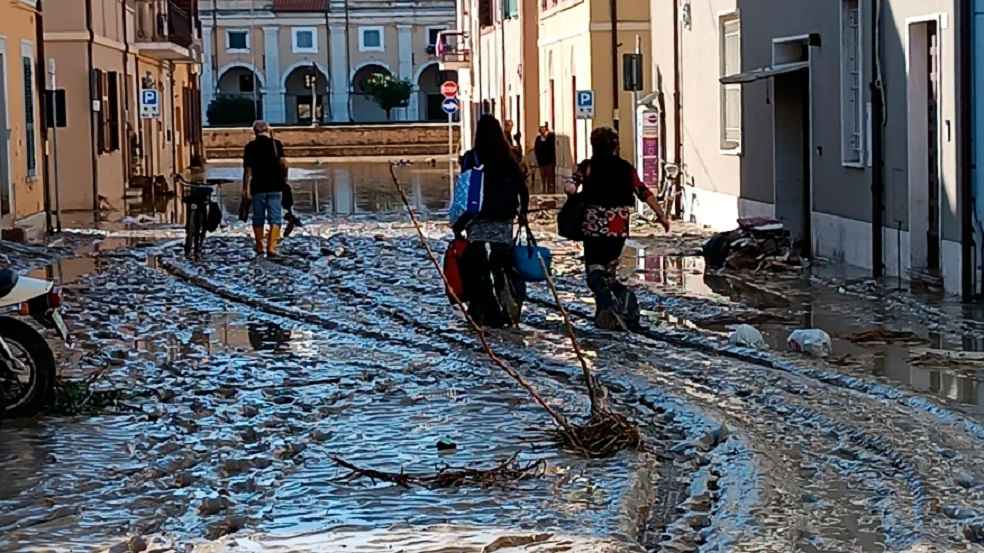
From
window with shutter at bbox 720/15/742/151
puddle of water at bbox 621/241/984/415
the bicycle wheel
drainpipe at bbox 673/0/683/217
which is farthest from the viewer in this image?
drainpipe at bbox 673/0/683/217

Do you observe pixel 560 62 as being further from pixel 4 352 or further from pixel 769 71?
pixel 4 352

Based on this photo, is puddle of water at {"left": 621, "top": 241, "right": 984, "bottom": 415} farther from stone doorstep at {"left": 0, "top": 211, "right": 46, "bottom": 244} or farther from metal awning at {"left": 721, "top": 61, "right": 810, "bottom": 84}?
→ stone doorstep at {"left": 0, "top": 211, "right": 46, "bottom": 244}

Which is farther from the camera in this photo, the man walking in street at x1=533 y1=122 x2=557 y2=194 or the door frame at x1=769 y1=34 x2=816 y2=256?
the man walking in street at x1=533 y1=122 x2=557 y2=194

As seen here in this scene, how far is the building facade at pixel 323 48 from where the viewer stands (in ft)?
322

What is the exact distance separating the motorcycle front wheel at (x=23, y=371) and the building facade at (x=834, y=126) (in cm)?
839

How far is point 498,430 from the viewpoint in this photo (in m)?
10.1

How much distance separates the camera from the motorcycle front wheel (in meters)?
10.7

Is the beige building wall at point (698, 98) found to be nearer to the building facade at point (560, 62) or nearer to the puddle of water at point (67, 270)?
the building facade at point (560, 62)

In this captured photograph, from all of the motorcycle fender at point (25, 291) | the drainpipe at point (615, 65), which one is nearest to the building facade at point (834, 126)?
the drainpipe at point (615, 65)

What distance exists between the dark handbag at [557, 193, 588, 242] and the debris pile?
5.44m

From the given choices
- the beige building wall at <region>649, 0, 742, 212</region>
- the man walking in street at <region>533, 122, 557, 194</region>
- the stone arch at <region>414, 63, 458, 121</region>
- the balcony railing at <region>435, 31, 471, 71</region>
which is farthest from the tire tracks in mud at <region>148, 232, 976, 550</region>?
the stone arch at <region>414, 63, 458, 121</region>

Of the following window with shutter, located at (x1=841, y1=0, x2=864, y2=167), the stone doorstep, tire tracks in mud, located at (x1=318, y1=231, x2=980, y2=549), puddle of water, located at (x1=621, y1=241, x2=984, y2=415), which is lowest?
tire tracks in mud, located at (x1=318, y1=231, x2=980, y2=549)

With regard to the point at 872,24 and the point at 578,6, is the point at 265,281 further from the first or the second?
the point at 578,6

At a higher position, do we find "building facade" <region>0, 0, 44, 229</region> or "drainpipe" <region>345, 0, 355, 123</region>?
"drainpipe" <region>345, 0, 355, 123</region>
